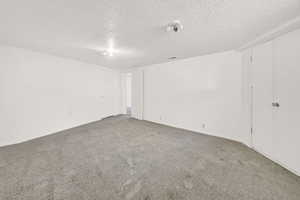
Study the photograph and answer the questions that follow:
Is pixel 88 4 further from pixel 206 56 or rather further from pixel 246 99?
pixel 246 99

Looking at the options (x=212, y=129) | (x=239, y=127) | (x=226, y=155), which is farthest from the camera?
(x=212, y=129)

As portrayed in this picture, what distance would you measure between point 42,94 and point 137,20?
10.9ft

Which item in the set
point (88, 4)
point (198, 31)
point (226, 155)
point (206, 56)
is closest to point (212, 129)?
point (226, 155)

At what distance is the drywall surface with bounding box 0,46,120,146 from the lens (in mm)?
2695

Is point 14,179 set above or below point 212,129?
below

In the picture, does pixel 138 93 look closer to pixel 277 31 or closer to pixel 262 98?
pixel 262 98

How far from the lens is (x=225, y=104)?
310 centimetres

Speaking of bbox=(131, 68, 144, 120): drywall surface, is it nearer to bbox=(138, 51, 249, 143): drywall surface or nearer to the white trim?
bbox=(138, 51, 249, 143): drywall surface

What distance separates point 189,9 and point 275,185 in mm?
2504

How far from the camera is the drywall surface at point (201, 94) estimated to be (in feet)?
9.74

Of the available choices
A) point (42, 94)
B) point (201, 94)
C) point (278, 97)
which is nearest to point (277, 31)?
point (278, 97)

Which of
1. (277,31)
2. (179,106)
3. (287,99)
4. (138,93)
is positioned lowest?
(179,106)

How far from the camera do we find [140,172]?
1825mm

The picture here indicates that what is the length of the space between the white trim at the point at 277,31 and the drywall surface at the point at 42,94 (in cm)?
489
